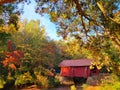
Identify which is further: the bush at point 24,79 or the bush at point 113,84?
the bush at point 24,79

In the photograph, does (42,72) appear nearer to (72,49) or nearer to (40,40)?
(40,40)

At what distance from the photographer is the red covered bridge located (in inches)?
1673

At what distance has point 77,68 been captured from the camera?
146 ft

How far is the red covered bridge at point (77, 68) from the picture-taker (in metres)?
42.5

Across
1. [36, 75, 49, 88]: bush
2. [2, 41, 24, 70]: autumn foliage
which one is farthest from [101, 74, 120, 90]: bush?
[2, 41, 24, 70]: autumn foliage

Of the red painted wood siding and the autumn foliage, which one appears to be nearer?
the autumn foliage

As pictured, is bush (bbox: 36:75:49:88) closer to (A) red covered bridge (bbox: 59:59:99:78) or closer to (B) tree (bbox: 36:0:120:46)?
(A) red covered bridge (bbox: 59:59:99:78)

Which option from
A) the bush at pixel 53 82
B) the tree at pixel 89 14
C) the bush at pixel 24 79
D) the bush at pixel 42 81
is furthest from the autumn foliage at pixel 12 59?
the tree at pixel 89 14

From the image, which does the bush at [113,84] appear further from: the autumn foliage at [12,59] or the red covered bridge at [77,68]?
the red covered bridge at [77,68]

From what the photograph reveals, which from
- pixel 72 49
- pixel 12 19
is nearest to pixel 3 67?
pixel 72 49

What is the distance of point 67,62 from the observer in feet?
157

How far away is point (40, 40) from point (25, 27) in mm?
4989

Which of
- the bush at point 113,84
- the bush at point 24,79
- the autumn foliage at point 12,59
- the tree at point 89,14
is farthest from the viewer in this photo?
the bush at point 24,79

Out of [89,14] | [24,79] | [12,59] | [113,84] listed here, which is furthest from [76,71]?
[89,14]
